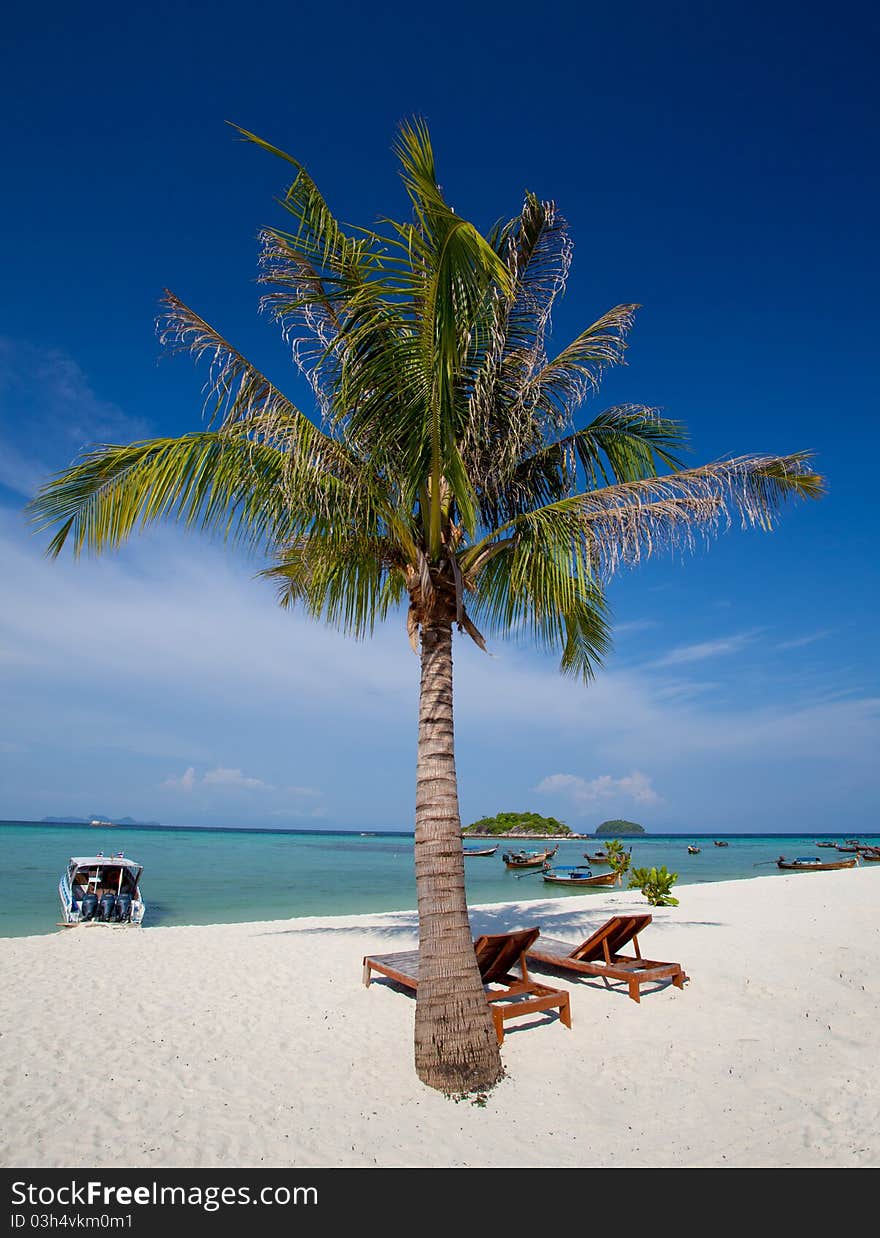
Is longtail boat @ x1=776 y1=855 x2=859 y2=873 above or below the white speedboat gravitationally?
below

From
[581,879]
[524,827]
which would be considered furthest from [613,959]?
[524,827]

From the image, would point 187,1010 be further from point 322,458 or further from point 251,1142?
point 322,458

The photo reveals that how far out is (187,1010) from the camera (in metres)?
6.88

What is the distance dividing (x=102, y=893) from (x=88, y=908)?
0.71 metres

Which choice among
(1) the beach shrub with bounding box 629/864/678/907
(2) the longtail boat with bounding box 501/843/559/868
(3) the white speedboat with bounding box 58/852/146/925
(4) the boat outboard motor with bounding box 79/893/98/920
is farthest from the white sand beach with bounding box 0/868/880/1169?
(2) the longtail boat with bounding box 501/843/559/868

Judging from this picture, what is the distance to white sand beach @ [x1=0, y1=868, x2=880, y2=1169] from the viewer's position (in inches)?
157

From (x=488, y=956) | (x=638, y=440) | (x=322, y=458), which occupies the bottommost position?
(x=488, y=956)

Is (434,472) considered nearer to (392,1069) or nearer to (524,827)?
(392,1069)

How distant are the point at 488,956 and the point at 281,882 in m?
23.7

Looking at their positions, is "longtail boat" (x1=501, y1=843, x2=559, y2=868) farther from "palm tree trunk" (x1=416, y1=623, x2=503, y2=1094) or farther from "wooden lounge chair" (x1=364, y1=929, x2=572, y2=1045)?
"palm tree trunk" (x1=416, y1=623, x2=503, y2=1094)

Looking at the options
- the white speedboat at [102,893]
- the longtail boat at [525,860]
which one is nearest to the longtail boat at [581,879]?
the longtail boat at [525,860]

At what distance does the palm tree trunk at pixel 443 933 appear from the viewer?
16.0 ft

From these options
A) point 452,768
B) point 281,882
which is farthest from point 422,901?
point 281,882

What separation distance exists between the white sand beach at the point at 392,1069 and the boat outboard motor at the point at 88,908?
4.85 metres
